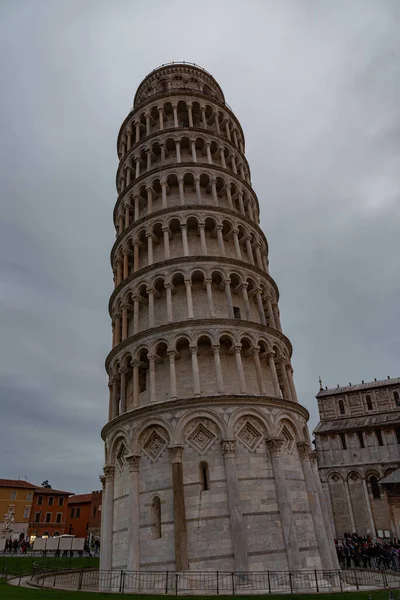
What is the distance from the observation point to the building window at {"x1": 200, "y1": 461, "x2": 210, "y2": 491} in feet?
60.9

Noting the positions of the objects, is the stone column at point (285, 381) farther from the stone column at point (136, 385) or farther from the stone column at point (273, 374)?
the stone column at point (136, 385)

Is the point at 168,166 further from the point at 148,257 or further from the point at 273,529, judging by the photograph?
the point at 273,529

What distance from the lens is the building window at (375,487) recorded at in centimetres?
4751

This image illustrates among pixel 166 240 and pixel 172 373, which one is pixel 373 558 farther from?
pixel 166 240

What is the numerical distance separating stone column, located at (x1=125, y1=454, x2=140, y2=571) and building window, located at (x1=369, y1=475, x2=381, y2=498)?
38145mm

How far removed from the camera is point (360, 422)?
54125 millimetres

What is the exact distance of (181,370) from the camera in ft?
72.0

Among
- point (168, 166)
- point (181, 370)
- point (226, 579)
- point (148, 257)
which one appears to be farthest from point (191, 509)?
point (168, 166)

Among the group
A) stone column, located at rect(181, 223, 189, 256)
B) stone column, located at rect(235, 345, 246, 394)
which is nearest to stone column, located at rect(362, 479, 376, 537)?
stone column, located at rect(235, 345, 246, 394)

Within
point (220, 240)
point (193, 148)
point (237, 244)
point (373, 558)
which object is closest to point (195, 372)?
point (220, 240)

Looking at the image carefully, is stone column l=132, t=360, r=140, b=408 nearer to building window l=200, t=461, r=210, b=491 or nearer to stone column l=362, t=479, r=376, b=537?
building window l=200, t=461, r=210, b=491

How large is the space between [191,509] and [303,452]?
6.54 m

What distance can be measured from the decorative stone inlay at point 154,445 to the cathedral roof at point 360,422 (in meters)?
39.6

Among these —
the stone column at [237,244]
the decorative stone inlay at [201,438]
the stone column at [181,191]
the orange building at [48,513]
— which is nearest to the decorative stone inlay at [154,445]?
the decorative stone inlay at [201,438]
